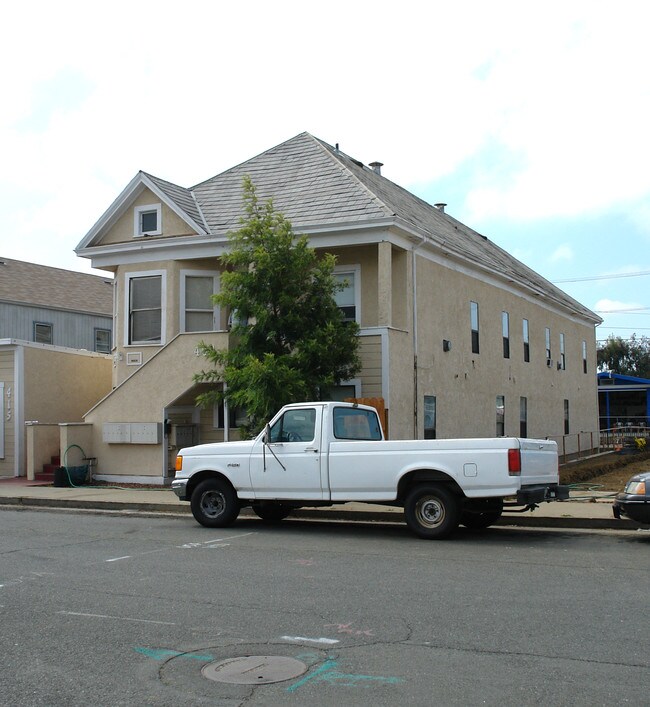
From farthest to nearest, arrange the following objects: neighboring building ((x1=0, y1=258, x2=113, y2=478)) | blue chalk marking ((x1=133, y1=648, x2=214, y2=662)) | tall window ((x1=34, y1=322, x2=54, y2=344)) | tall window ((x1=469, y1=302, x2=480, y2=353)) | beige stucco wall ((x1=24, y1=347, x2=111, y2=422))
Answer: tall window ((x1=34, y1=322, x2=54, y2=344))
tall window ((x1=469, y1=302, x2=480, y2=353))
beige stucco wall ((x1=24, y1=347, x2=111, y2=422))
neighboring building ((x1=0, y1=258, x2=113, y2=478))
blue chalk marking ((x1=133, y1=648, x2=214, y2=662))

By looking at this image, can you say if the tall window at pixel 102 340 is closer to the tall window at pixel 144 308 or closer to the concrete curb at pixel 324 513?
the tall window at pixel 144 308

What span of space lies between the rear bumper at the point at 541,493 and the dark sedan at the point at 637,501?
0.90 metres

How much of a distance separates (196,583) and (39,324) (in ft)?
83.9

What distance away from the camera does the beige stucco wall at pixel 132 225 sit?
20703mm

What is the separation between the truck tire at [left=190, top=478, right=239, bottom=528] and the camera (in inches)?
503

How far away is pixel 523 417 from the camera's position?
27.0 meters

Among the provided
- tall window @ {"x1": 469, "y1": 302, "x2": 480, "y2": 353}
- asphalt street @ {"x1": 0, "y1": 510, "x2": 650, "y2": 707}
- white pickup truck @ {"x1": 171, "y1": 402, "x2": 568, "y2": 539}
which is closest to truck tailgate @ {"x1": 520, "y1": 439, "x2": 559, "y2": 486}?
white pickup truck @ {"x1": 171, "y1": 402, "x2": 568, "y2": 539}

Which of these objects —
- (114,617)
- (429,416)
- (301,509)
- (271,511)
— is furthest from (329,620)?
(429,416)

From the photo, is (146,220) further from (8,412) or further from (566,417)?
(566,417)

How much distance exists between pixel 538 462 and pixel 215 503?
4925mm

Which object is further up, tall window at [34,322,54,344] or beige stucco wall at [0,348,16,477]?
tall window at [34,322,54,344]

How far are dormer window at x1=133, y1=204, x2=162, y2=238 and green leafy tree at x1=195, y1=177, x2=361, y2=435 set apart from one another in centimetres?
445

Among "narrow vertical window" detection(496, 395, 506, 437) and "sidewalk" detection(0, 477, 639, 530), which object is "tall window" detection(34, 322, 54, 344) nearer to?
"sidewalk" detection(0, 477, 639, 530)

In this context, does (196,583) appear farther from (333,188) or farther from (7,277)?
(7,277)
